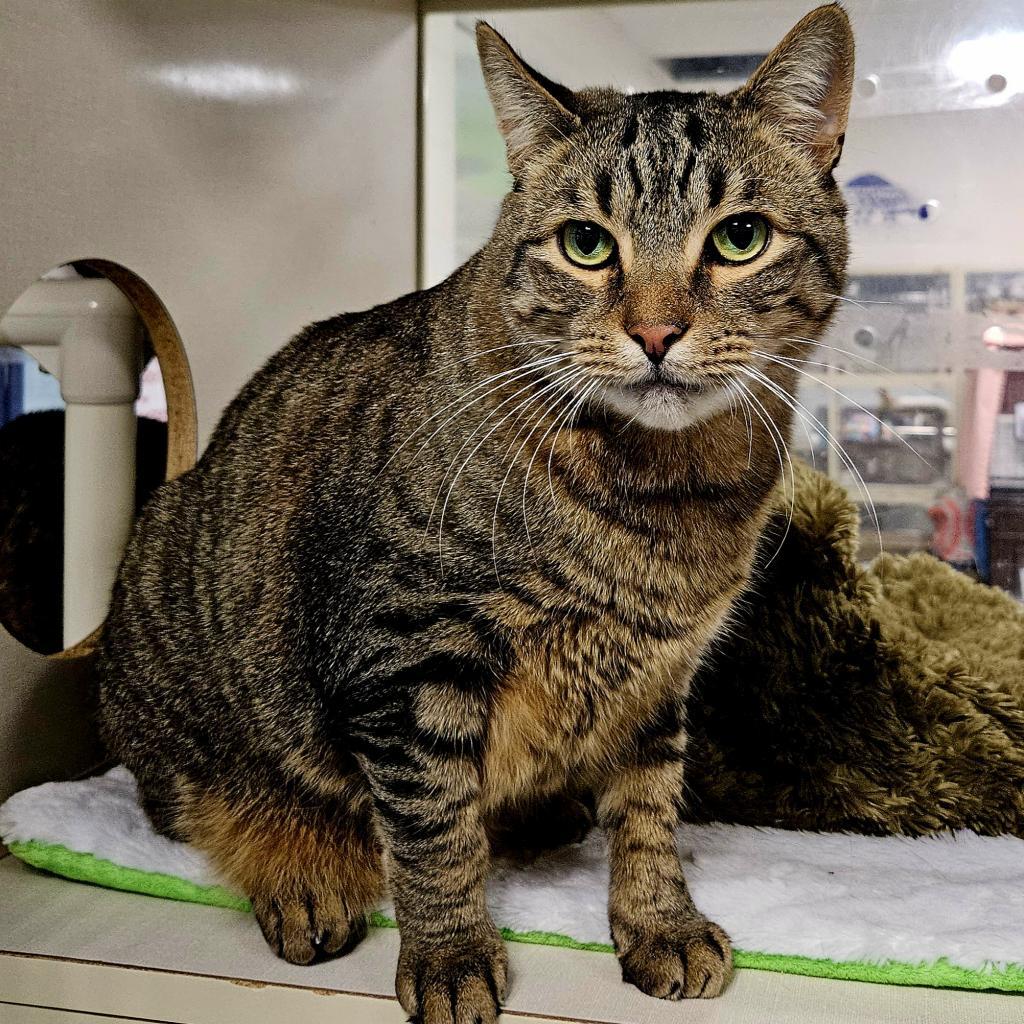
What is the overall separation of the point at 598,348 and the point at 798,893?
1.80 feet

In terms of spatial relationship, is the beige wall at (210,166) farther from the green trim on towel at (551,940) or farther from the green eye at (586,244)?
the green eye at (586,244)

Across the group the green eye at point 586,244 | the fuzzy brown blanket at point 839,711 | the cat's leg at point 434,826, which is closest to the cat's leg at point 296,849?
the cat's leg at point 434,826

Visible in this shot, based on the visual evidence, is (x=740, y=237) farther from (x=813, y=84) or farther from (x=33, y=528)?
(x=33, y=528)

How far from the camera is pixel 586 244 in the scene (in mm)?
911

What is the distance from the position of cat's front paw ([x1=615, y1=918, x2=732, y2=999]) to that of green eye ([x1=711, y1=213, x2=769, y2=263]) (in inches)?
22.1

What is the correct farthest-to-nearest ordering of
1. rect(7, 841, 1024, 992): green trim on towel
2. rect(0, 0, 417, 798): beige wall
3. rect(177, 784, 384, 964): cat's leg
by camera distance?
rect(0, 0, 417, 798): beige wall < rect(177, 784, 384, 964): cat's leg < rect(7, 841, 1024, 992): green trim on towel

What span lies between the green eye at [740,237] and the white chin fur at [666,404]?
107 millimetres

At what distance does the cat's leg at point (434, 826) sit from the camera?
0.92 m

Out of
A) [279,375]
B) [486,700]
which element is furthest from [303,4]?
[486,700]

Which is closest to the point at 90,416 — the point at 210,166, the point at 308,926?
the point at 210,166

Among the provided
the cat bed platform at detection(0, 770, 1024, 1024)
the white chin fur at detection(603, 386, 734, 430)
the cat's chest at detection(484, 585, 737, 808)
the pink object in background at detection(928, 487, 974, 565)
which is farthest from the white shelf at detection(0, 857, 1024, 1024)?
the pink object in background at detection(928, 487, 974, 565)

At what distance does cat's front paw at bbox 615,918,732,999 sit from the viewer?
922 mm

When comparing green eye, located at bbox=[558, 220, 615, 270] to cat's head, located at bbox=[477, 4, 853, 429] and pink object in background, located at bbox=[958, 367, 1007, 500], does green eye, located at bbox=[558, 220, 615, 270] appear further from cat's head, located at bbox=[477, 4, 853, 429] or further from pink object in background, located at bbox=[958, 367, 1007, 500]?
pink object in background, located at bbox=[958, 367, 1007, 500]

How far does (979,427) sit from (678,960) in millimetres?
1081
